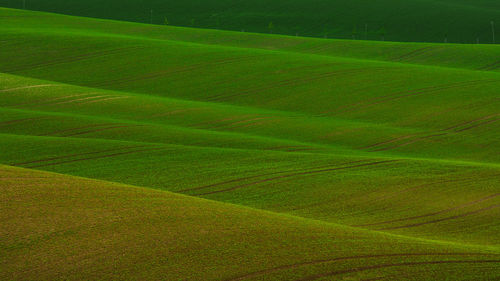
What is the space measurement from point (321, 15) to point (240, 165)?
243 feet

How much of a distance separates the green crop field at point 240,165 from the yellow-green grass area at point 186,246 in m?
0.03

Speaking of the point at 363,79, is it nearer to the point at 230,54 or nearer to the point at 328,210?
the point at 230,54

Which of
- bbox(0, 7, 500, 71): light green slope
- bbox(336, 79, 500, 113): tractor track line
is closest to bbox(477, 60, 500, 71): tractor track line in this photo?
bbox(0, 7, 500, 71): light green slope

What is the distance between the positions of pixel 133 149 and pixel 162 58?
82.5 feet

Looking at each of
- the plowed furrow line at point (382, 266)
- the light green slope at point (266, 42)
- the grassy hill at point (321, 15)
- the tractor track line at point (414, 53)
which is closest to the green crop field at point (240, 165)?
the plowed furrow line at point (382, 266)

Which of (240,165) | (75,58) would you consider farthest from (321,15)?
(240,165)

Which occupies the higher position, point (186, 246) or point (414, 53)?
point (186, 246)

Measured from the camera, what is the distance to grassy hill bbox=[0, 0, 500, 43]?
265ft

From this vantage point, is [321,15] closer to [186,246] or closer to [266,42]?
[266,42]

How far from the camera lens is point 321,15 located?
296ft

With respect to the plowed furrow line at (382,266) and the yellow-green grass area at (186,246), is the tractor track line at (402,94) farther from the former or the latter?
the plowed furrow line at (382,266)

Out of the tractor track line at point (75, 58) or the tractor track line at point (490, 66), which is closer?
the tractor track line at point (75, 58)

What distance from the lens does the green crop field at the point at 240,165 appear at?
356 inches

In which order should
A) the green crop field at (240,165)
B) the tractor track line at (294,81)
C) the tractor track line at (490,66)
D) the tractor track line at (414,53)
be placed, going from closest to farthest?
the green crop field at (240,165)
the tractor track line at (294,81)
the tractor track line at (490,66)
the tractor track line at (414,53)
